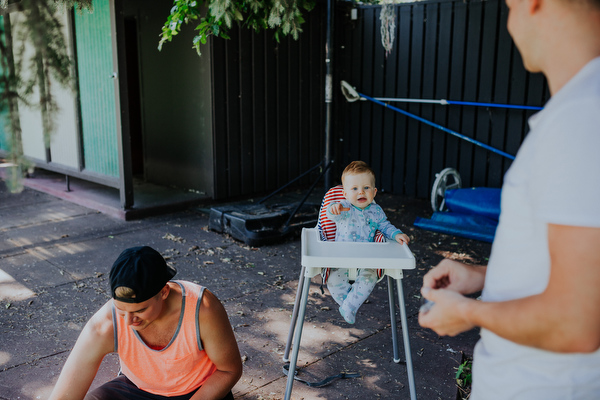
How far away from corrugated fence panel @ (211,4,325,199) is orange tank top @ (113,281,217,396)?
4754 mm

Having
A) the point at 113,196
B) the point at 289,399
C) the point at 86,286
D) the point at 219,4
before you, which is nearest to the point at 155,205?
the point at 113,196

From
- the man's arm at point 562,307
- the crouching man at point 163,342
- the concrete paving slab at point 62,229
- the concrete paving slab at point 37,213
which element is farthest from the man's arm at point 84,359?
the concrete paving slab at point 37,213

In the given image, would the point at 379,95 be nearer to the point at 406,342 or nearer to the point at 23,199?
the point at 23,199

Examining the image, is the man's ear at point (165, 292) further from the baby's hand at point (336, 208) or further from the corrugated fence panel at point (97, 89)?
the corrugated fence panel at point (97, 89)

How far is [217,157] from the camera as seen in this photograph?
686 centimetres

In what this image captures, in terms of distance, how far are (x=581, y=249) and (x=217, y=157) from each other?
620 cm

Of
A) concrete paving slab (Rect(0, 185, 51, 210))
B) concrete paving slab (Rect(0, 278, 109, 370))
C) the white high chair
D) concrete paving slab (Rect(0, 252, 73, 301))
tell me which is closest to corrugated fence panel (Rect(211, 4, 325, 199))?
concrete paving slab (Rect(0, 185, 51, 210))

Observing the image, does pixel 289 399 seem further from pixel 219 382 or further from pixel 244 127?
pixel 244 127

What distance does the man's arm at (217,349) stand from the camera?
2145 millimetres

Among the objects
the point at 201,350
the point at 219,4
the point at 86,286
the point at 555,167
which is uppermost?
the point at 219,4

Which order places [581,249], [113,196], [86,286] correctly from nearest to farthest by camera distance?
1. [581,249]
2. [86,286]
3. [113,196]

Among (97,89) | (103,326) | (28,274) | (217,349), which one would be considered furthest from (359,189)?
(97,89)

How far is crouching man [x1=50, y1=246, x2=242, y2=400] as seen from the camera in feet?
6.77

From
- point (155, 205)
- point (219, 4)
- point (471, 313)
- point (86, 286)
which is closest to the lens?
point (471, 313)
